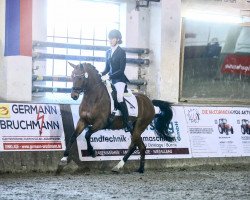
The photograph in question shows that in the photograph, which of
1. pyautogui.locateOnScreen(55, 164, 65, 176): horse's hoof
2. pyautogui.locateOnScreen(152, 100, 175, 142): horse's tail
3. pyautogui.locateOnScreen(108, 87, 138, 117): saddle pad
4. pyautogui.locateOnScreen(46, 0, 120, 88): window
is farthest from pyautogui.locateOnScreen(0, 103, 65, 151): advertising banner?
pyautogui.locateOnScreen(46, 0, 120, 88): window

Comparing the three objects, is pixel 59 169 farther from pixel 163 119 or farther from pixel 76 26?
pixel 76 26


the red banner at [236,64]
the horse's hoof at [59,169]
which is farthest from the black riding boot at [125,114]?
the red banner at [236,64]

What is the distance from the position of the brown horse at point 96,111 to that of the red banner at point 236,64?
4.56 m

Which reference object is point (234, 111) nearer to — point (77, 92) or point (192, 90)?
point (192, 90)

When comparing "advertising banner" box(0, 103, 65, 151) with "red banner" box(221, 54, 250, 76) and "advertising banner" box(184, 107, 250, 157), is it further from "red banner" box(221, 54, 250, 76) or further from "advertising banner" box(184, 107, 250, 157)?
"red banner" box(221, 54, 250, 76)

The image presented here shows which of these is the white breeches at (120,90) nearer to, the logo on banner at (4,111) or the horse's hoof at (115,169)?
the horse's hoof at (115,169)

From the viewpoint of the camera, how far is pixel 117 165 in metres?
11.6

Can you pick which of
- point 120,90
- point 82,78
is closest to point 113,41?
point 120,90

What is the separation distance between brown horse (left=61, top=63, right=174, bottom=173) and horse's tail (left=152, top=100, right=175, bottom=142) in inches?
17.0

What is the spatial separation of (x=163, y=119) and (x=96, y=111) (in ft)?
6.85

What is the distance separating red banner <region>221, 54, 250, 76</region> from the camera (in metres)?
16.2

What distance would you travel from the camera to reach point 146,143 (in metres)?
12.7

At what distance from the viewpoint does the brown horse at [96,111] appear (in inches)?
437

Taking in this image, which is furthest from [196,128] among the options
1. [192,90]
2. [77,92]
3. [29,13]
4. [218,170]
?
[29,13]
